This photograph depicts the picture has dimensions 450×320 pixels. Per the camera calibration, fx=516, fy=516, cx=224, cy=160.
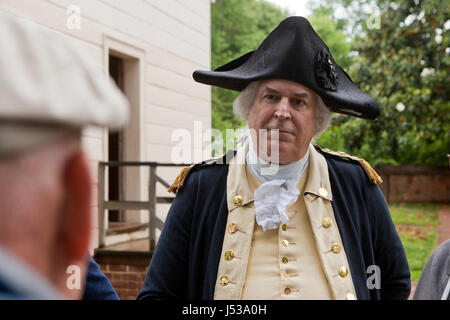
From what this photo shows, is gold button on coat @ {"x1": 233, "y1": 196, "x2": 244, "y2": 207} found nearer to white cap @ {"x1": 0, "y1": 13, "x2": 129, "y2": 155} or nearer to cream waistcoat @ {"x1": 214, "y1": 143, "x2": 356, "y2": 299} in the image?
cream waistcoat @ {"x1": 214, "y1": 143, "x2": 356, "y2": 299}

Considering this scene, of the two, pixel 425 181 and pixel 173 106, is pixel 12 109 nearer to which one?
pixel 173 106

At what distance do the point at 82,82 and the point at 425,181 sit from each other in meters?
15.5

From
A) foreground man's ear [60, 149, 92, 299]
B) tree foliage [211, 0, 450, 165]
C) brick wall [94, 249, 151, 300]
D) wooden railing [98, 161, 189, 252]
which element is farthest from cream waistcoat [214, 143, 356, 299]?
tree foliage [211, 0, 450, 165]

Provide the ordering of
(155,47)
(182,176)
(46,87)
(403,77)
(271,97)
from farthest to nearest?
1. (403,77)
2. (155,47)
3. (182,176)
4. (271,97)
5. (46,87)

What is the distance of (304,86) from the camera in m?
1.81

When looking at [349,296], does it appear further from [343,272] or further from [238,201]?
[238,201]

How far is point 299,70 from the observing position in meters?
1.79

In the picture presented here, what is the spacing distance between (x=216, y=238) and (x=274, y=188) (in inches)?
10.8

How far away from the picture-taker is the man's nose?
175cm

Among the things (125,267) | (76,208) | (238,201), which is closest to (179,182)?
(238,201)

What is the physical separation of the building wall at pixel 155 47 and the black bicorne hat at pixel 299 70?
3.13 metres

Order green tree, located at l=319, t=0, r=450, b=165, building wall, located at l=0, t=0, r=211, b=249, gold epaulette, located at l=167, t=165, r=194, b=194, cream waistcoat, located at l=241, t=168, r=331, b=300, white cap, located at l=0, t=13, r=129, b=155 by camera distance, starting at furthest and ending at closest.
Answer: green tree, located at l=319, t=0, r=450, b=165
building wall, located at l=0, t=0, r=211, b=249
gold epaulette, located at l=167, t=165, r=194, b=194
cream waistcoat, located at l=241, t=168, r=331, b=300
white cap, located at l=0, t=13, r=129, b=155

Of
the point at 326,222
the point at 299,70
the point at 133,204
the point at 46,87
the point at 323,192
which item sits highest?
the point at 299,70
